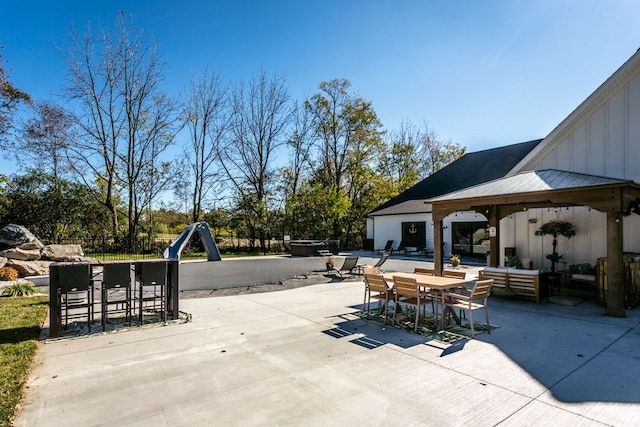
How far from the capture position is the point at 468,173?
2414 centimetres

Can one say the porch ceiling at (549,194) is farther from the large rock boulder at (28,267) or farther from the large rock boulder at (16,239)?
the large rock boulder at (16,239)

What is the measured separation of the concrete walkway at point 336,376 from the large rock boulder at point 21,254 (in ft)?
34.5

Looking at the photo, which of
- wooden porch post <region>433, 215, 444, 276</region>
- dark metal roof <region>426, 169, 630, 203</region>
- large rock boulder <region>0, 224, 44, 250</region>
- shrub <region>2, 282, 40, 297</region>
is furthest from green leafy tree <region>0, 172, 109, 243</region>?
dark metal roof <region>426, 169, 630, 203</region>

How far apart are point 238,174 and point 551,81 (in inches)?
895

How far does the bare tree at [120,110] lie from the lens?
2359cm

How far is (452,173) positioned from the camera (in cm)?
2530

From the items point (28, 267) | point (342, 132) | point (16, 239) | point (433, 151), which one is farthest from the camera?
point (433, 151)

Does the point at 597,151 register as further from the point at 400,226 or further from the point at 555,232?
the point at 400,226

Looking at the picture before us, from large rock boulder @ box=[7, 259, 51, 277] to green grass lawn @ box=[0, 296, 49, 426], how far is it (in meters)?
4.49

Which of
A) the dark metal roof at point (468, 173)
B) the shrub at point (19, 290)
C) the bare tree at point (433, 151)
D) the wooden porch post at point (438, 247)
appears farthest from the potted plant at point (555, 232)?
the bare tree at point (433, 151)

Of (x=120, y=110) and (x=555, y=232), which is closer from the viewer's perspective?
(x=555, y=232)

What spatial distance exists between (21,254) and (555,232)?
18372 mm

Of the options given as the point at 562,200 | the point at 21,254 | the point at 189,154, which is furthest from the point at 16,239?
the point at 562,200

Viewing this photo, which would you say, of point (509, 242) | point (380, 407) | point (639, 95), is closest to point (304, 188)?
point (509, 242)
